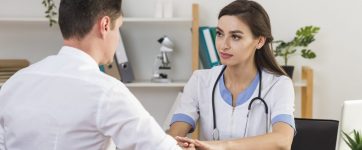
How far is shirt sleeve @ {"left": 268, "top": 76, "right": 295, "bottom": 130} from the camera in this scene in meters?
1.72

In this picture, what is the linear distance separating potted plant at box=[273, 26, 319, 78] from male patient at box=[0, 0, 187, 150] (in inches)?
76.6

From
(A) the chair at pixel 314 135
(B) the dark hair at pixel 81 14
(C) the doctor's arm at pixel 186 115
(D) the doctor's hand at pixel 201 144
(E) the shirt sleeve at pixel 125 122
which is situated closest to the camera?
(E) the shirt sleeve at pixel 125 122

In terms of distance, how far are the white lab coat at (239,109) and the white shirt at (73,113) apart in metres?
0.74

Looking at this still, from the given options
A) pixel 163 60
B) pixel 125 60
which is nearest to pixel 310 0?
pixel 163 60

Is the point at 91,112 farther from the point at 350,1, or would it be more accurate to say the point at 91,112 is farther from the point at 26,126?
the point at 350,1

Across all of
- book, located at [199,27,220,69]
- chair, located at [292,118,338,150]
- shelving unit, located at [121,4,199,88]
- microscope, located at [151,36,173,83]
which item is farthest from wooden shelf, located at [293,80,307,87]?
chair, located at [292,118,338,150]

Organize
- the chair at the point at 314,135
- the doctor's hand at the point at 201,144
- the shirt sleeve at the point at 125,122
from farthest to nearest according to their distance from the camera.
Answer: the chair at the point at 314,135 < the doctor's hand at the point at 201,144 < the shirt sleeve at the point at 125,122

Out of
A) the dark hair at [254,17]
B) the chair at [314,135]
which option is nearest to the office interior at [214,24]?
the chair at [314,135]

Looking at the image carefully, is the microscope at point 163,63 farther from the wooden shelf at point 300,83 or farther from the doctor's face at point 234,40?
the doctor's face at point 234,40

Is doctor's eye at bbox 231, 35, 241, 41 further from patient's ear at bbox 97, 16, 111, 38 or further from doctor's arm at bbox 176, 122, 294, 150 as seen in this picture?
patient's ear at bbox 97, 16, 111, 38

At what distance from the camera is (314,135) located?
79.4 inches

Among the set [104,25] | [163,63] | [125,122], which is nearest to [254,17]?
[104,25]

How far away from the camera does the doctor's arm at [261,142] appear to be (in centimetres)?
155

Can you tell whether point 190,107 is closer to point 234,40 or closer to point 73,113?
point 234,40
